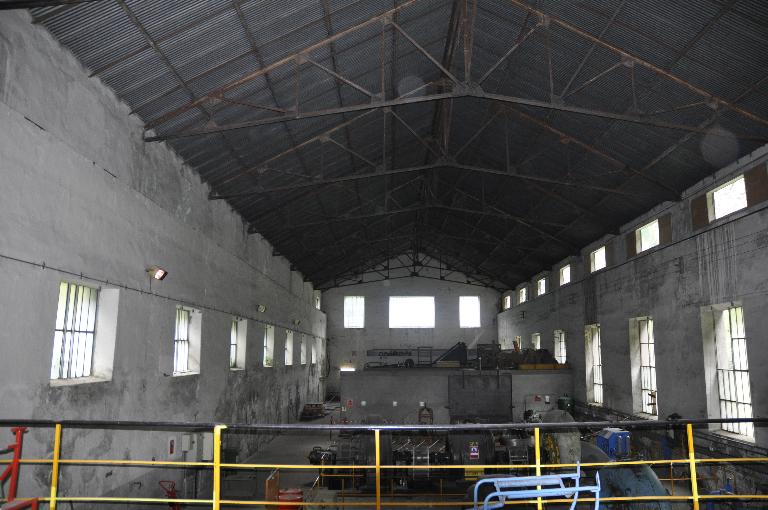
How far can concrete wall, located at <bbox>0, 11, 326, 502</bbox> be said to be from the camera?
8.09m

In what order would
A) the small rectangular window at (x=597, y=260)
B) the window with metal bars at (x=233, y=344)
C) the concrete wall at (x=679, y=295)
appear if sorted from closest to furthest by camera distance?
the concrete wall at (x=679, y=295) < the window with metal bars at (x=233, y=344) < the small rectangular window at (x=597, y=260)

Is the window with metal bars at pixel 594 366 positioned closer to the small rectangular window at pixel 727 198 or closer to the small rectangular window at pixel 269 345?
the small rectangular window at pixel 727 198

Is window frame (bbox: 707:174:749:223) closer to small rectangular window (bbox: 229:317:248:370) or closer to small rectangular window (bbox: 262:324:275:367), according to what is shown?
small rectangular window (bbox: 229:317:248:370)

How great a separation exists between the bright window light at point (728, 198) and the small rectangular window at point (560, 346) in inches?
541

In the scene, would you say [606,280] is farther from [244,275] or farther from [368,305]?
[368,305]

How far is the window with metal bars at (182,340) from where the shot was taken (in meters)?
14.6

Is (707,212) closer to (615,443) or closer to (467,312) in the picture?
(615,443)

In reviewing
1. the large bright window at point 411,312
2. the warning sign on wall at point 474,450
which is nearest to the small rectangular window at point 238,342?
the warning sign on wall at point 474,450

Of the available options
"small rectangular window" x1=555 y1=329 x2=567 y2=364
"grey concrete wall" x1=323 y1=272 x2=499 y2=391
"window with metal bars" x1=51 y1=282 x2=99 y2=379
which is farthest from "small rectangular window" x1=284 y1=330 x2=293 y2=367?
"window with metal bars" x1=51 y1=282 x2=99 y2=379

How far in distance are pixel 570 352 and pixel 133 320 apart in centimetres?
2051

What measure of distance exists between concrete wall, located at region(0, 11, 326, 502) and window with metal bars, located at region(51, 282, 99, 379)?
37cm

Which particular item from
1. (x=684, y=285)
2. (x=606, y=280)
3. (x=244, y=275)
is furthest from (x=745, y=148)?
(x=244, y=275)

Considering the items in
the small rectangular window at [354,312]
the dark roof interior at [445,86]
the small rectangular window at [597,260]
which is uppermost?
the dark roof interior at [445,86]

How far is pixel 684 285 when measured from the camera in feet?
53.0
